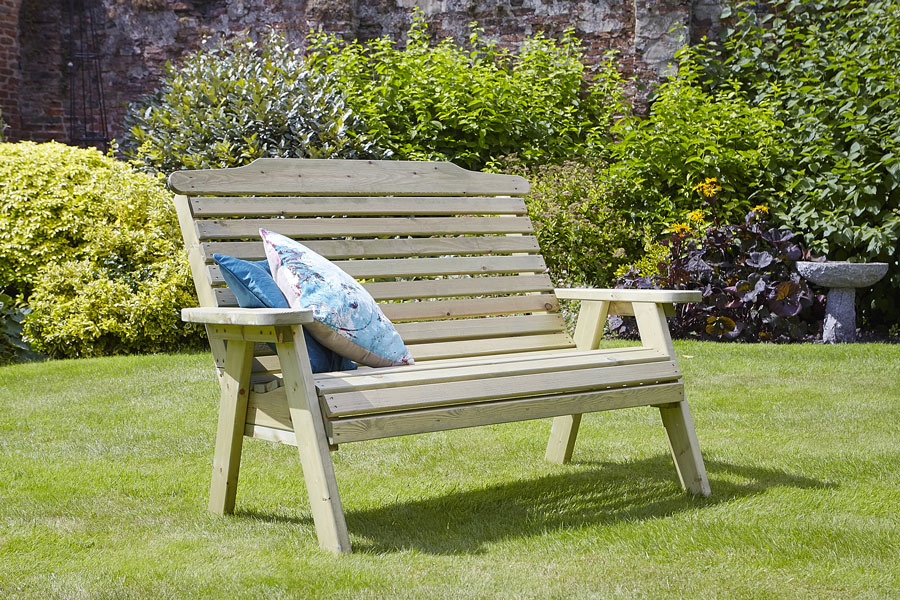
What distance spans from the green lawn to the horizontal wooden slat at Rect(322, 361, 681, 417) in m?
0.37

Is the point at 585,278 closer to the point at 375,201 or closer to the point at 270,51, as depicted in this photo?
the point at 270,51

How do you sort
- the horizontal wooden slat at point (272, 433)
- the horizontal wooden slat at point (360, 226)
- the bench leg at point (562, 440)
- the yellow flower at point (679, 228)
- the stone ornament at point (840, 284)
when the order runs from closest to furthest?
1. the horizontal wooden slat at point (272, 433)
2. the horizontal wooden slat at point (360, 226)
3. the bench leg at point (562, 440)
4. the stone ornament at point (840, 284)
5. the yellow flower at point (679, 228)

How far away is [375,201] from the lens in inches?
128

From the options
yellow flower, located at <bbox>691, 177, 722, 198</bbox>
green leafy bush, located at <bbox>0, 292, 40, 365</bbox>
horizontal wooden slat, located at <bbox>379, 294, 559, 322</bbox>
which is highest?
horizontal wooden slat, located at <bbox>379, 294, 559, 322</bbox>

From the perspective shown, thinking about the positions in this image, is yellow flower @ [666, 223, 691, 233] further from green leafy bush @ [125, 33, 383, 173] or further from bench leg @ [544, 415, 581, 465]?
bench leg @ [544, 415, 581, 465]

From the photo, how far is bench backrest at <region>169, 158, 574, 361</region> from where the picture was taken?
2891 millimetres

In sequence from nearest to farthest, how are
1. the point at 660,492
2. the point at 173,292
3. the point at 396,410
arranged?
the point at 396,410, the point at 660,492, the point at 173,292

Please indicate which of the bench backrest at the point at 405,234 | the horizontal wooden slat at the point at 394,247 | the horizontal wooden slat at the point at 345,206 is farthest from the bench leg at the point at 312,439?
the horizontal wooden slat at the point at 345,206

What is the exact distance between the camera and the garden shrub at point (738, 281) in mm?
6293

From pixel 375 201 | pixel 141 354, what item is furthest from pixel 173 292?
pixel 375 201

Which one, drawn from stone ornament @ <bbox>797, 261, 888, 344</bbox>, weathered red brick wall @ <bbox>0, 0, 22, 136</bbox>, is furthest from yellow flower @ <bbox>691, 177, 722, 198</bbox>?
weathered red brick wall @ <bbox>0, 0, 22, 136</bbox>

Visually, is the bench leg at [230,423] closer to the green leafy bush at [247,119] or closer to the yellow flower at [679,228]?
the green leafy bush at [247,119]

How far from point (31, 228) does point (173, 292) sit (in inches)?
46.4

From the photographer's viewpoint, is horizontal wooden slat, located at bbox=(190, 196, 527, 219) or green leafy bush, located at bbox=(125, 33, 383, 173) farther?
green leafy bush, located at bbox=(125, 33, 383, 173)
